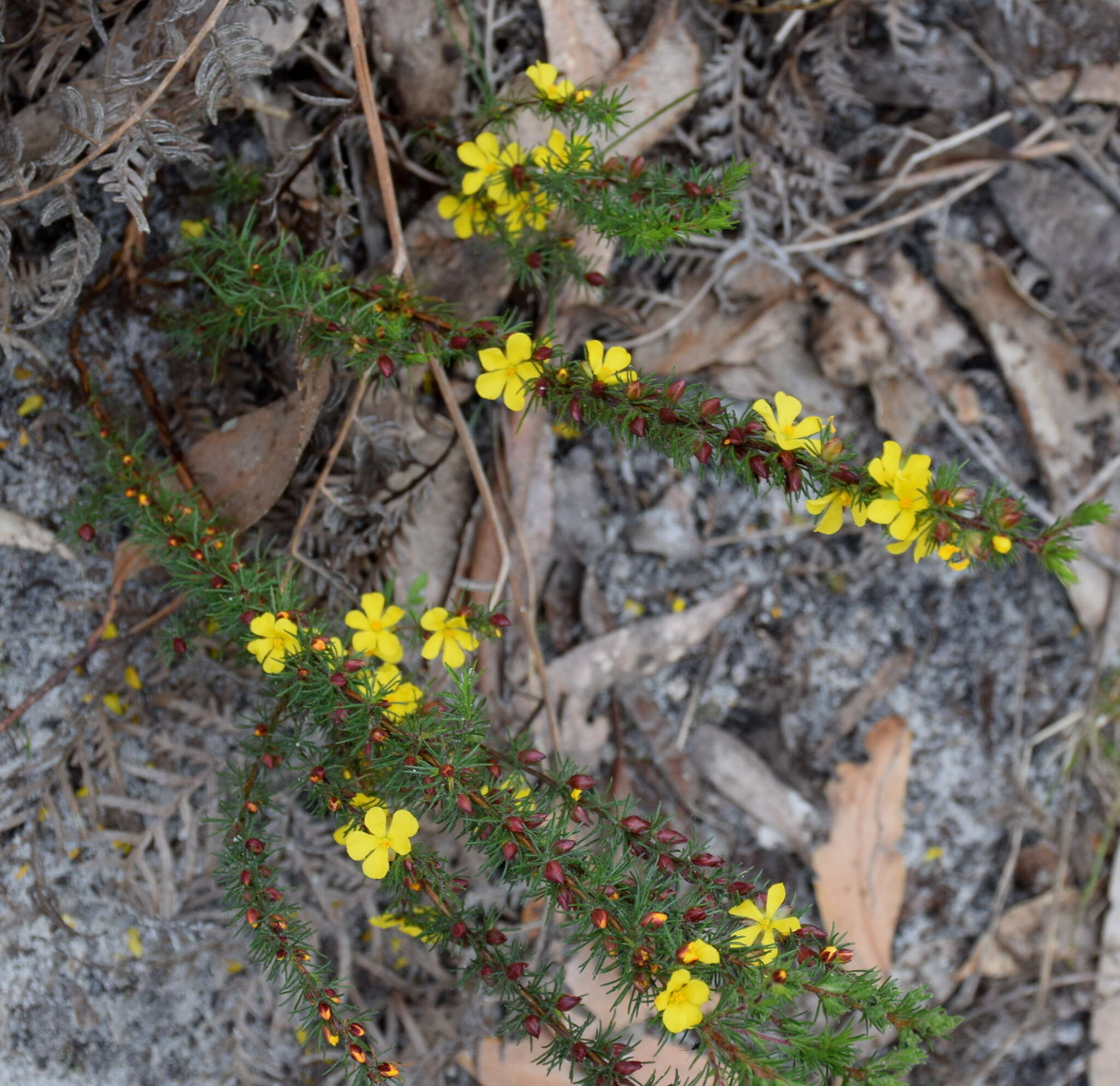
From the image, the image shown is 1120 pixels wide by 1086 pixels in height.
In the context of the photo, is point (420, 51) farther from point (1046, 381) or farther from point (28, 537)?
point (1046, 381)

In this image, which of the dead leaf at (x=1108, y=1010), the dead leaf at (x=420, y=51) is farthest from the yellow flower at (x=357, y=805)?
the dead leaf at (x=1108, y=1010)

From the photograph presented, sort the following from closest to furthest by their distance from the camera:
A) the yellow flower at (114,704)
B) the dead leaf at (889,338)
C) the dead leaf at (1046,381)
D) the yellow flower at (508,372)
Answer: the yellow flower at (508,372) → the yellow flower at (114,704) → the dead leaf at (889,338) → the dead leaf at (1046,381)

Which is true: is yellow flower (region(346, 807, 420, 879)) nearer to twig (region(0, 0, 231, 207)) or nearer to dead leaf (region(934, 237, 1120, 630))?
twig (region(0, 0, 231, 207))

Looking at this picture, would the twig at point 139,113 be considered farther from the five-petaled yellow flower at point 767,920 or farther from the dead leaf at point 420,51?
→ the five-petaled yellow flower at point 767,920

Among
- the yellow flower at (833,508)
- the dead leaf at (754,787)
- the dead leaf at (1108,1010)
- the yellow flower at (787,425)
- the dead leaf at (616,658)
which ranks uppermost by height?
the yellow flower at (787,425)

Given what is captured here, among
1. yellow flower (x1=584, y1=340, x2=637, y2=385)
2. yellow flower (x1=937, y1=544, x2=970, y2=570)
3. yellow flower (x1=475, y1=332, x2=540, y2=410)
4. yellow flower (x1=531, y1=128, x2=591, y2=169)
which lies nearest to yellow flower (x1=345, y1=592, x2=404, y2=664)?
yellow flower (x1=475, y1=332, x2=540, y2=410)

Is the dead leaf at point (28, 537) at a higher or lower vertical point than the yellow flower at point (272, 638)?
higher
